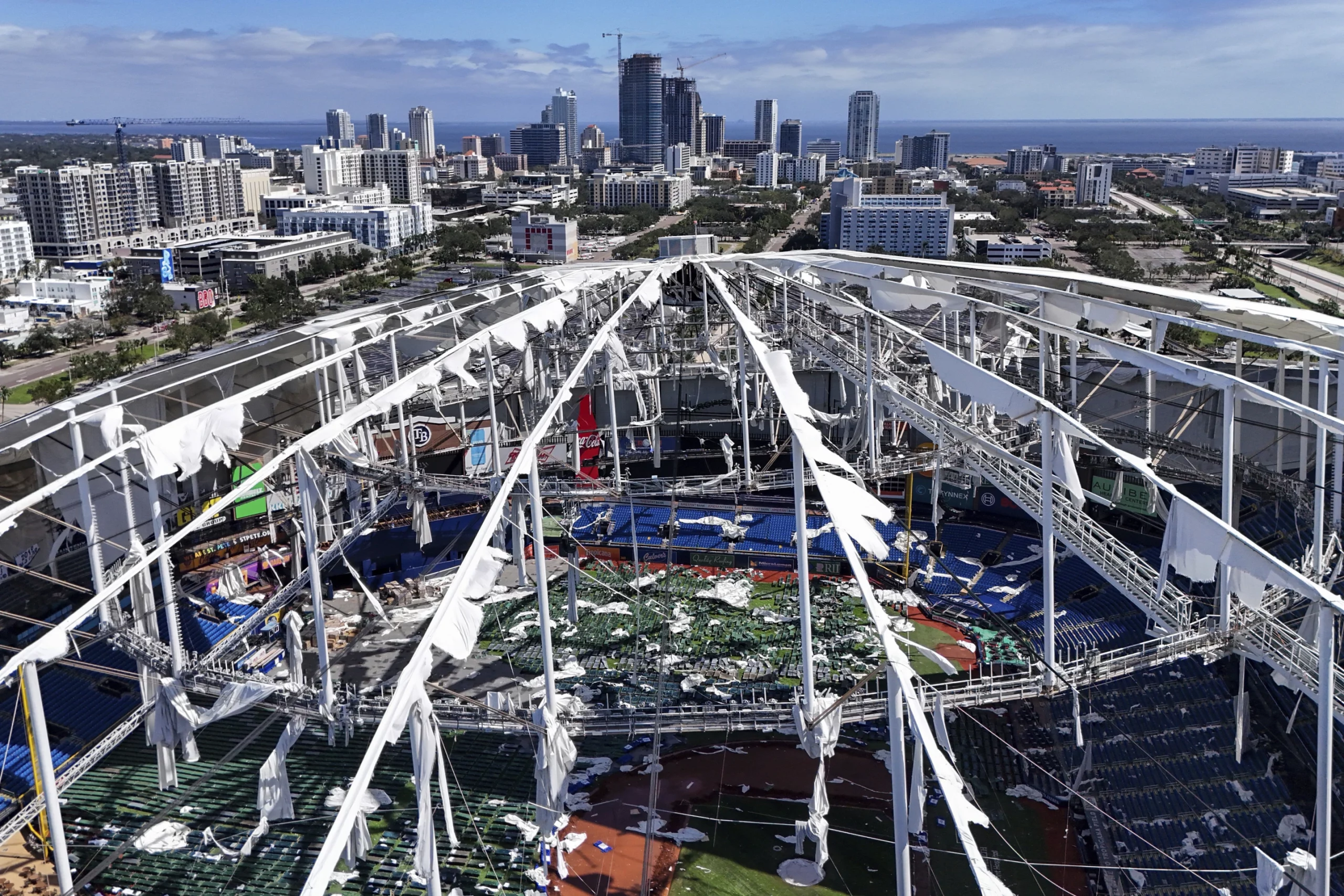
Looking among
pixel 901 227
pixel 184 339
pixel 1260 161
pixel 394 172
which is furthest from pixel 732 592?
pixel 1260 161

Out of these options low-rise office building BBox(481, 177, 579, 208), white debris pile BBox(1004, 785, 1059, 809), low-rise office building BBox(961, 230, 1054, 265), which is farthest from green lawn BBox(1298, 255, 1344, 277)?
low-rise office building BBox(481, 177, 579, 208)

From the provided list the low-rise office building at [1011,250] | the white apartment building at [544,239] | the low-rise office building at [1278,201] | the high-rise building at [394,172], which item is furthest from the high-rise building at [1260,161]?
the white apartment building at [544,239]

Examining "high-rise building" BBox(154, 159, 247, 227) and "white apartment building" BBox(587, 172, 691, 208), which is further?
"white apartment building" BBox(587, 172, 691, 208)

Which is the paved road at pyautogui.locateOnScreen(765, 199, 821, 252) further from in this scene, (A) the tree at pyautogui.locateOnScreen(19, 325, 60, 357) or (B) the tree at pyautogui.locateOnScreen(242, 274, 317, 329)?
(A) the tree at pyautogui.locateOnScreen(19, 325, 60, 357)

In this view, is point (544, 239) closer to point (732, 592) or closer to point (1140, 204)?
point (732, 592)

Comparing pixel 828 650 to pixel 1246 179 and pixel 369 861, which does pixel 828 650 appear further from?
pixel 1246 179

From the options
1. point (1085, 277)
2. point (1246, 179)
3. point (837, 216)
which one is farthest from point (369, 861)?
point (1246, 179)

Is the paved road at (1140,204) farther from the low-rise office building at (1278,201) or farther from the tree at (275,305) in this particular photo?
the tree at (275,305)
